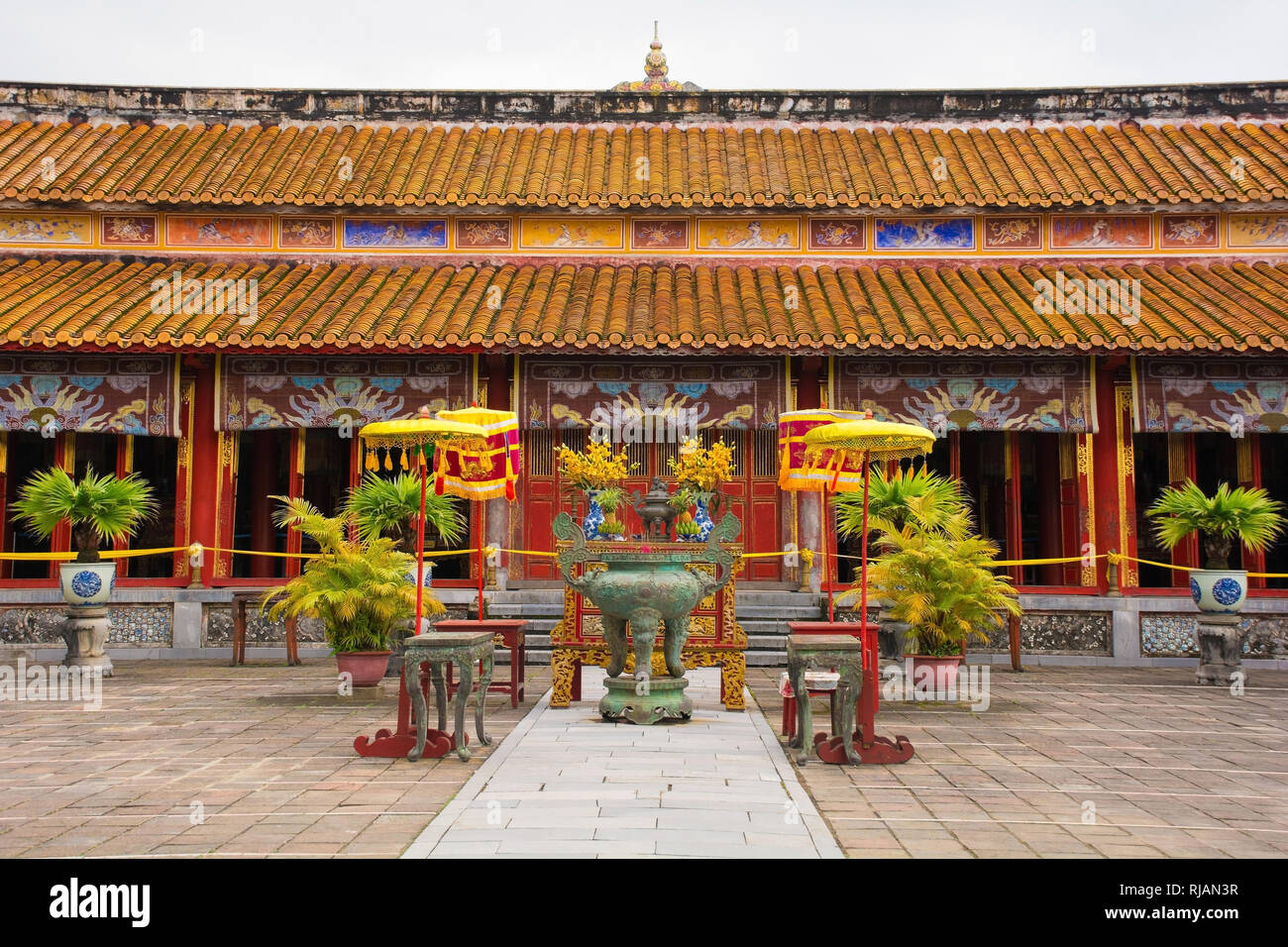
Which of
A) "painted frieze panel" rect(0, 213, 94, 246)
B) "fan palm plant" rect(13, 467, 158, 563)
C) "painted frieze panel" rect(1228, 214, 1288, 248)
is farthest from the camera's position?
"painted frieze panel" rect(0, 213, 94, 246)

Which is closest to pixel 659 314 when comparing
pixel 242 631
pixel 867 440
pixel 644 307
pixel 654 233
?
pixel 644 307

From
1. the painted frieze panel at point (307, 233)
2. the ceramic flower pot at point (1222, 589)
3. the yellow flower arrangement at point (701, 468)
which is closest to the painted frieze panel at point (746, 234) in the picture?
the painted frieze panel at point (307, 233)

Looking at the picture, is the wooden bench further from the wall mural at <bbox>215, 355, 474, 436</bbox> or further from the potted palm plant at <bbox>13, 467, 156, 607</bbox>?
the wall mural at <bbox>215, 355, 474, 436</bbox>

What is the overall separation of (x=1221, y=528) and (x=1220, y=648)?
111 cm

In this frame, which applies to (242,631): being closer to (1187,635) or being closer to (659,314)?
(659,314)

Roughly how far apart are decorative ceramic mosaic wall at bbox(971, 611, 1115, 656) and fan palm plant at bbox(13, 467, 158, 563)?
8.86 m

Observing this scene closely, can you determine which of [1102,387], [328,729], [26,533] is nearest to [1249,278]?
[1102,387]

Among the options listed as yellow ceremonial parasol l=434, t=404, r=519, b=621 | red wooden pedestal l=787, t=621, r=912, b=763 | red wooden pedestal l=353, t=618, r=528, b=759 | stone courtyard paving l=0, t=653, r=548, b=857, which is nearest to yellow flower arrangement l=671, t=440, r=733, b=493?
stone courtyard paving l=0, t=653, r=548, b=857

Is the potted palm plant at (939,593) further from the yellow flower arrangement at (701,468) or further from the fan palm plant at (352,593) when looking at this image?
the fan palm plant at (352,593)

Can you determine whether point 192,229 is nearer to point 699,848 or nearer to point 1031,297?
point 1031,297

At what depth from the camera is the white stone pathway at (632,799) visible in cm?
472

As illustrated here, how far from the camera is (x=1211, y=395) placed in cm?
1295

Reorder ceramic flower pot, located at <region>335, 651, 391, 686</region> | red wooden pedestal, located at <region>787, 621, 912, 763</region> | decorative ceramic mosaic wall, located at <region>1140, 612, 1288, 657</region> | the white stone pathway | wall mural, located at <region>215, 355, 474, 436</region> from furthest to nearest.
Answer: wall mural, located at <region>215, 355, 474, 436</region>
decorative ceramic mosaic wall, located at <region>1140, 612, 1288, 657</region>
ceramic flower pot, located at <region>335, 651, 391, 686</region>
red wooden pedestal, located at <region>787, 621, 912, 763</region>
the white stone pathway

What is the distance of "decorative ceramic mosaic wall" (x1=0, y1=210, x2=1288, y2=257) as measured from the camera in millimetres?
14383
